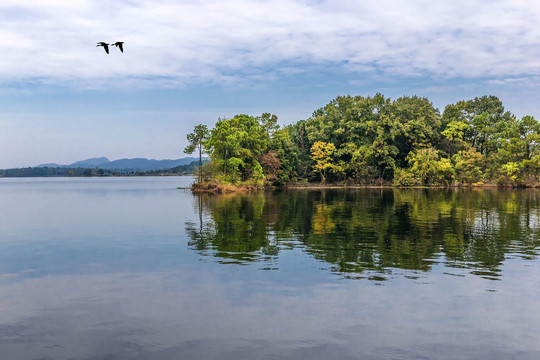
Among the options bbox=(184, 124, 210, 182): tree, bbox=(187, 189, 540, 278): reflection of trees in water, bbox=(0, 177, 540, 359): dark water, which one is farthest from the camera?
A: bbox=(184, 124, 210, 182): tree

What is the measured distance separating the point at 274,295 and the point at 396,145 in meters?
86.3

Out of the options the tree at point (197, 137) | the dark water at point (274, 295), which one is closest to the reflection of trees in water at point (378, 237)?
the dark water at point (274, 295)

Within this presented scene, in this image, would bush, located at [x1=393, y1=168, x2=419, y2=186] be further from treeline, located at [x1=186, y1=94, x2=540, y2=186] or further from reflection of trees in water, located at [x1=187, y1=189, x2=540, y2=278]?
reflection of trees in water, located at [x1=187, y1=189, x2=540, y2=278]

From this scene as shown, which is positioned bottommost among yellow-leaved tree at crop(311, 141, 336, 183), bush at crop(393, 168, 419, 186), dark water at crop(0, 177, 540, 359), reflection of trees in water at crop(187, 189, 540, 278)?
dark water at crop(0, 177, 540, 359)

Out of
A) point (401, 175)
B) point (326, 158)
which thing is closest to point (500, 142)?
point (401, 175)

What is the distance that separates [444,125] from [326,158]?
91.8 ft

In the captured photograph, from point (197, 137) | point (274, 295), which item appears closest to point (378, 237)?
point (274, 295)

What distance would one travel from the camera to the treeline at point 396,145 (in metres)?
85.2

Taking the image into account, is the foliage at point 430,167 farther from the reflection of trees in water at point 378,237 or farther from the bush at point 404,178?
the reflection of trees in water at point 378,237

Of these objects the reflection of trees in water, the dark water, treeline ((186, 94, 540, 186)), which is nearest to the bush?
treeline ((186, 94, 540, 186))

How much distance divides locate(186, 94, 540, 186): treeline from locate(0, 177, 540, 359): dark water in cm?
5891

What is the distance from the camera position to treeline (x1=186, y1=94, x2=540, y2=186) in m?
85.2

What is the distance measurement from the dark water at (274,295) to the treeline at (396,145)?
58.9 meters

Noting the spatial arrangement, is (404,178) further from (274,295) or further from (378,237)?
(274,295)
